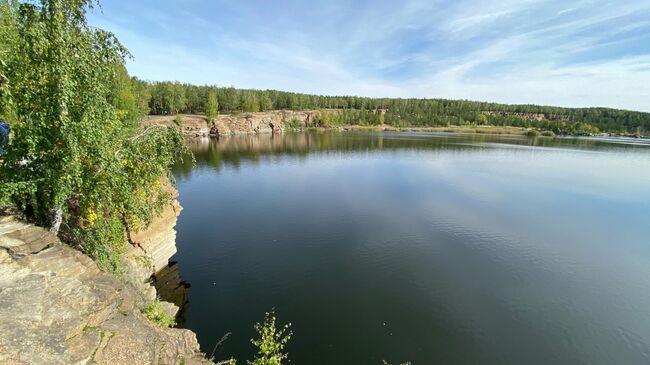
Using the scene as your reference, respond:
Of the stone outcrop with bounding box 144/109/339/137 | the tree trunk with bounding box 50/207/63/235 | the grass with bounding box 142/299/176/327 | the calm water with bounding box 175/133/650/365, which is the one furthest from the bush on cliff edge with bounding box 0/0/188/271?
the stone outcrop with bounding box 144/109/339/137

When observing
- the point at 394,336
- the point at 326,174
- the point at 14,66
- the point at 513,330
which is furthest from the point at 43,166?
the point at 326,174

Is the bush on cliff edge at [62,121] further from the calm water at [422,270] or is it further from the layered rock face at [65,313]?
the calm water at [422,270]

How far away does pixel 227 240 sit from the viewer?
83.2ft

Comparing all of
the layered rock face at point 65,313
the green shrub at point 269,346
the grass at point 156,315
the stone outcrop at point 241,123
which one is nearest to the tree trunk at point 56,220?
the layered rock face at point 65,313

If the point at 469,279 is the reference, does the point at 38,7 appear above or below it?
above

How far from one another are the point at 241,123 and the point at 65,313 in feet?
464

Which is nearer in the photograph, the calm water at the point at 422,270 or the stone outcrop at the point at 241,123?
the calm water at the point at 422,270

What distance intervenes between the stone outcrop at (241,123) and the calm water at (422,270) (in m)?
87.0

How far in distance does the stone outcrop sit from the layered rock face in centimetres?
10693

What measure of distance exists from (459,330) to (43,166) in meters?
19.1

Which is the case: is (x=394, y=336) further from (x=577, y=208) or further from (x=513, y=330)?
(x=577, y=208)

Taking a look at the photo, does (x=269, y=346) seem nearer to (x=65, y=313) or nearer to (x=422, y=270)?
(x=65, y=313)

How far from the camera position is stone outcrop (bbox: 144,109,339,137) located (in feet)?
398

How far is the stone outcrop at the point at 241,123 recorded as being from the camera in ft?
398
